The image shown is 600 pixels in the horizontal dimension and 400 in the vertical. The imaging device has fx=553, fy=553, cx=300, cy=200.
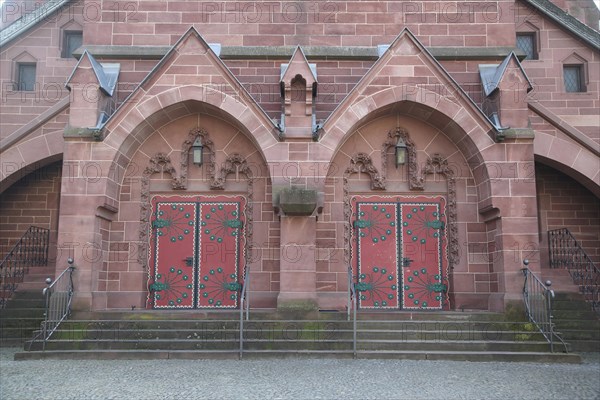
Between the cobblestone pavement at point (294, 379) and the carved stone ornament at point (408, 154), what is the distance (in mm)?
4224

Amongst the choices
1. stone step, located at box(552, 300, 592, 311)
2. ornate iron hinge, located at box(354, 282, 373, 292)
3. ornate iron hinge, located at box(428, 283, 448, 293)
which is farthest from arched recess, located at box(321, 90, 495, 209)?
ornate iron hinge, located at box(354, 282, 373, 292)

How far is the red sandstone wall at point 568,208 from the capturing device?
13.8 metres

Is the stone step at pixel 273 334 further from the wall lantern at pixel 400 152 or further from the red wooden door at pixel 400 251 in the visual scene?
the wall lantern at pixel 400 152

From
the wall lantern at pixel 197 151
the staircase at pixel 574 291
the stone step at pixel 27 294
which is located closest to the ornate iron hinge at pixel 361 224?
the wall lantern at pixel 197 151

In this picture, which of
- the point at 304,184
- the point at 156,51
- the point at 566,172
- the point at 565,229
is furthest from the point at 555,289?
the point at 156,51

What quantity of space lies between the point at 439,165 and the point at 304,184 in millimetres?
3191

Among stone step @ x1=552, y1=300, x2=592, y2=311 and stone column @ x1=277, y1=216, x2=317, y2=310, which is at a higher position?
stone column @ x1=277, y1=216, x2=317, y2=310

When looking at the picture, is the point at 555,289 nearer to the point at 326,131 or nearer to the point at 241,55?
the point at 326,131

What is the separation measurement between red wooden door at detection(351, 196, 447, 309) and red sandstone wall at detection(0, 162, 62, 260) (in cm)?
767

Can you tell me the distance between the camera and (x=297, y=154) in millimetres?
10750

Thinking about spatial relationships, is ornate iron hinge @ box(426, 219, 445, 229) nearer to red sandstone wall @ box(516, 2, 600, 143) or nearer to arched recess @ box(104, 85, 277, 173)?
arched recess @ box(104, 85, 277, 173)

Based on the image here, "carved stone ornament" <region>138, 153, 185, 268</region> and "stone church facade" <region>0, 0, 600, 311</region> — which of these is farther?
"carved stone ornament" <region>138, 153, 185, 268</region>

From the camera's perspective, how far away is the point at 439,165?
1186cm

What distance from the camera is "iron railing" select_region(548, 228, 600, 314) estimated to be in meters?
12.9
